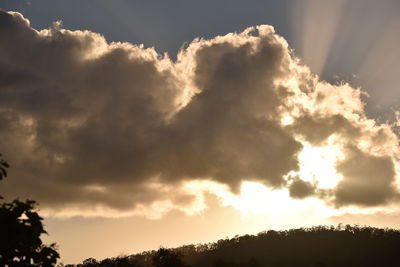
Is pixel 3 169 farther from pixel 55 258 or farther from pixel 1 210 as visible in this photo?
pixel 55 258

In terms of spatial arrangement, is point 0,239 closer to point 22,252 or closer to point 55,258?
point 22,252

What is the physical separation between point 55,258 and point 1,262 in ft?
6.68

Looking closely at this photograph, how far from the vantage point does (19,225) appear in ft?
67.1

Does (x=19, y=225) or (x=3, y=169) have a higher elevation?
(x=3, y=169)

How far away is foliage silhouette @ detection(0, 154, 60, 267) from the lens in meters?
20.2

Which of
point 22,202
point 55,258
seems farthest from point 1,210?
point 55,258

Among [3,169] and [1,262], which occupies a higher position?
[3,169]

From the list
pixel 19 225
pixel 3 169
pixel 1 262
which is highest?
pixel 3 169

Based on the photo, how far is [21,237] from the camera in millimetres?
20016

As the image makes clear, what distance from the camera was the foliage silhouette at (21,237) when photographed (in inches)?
796

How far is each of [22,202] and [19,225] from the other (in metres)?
0.93

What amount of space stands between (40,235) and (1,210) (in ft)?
5.90

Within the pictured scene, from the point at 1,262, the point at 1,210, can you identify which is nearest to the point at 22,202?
the point at 1,210

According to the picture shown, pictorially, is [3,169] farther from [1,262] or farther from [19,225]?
[1,262]
